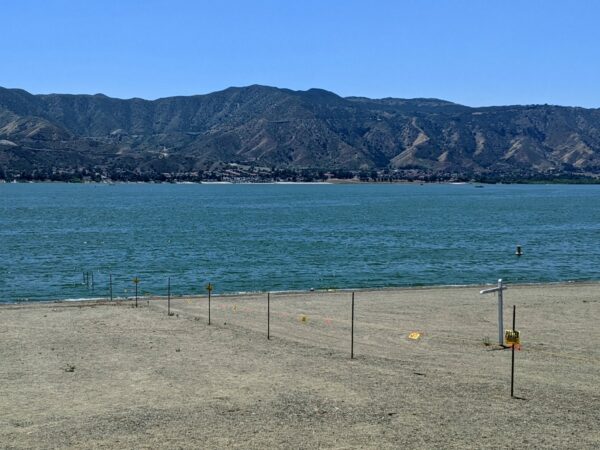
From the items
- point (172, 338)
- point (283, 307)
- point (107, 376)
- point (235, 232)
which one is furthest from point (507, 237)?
point (107, 376)

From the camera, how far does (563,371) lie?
888 inches

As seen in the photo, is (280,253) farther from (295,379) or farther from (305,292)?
(295,379)

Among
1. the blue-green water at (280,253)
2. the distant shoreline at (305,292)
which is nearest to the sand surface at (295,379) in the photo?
the distant shoreline at (305,292)

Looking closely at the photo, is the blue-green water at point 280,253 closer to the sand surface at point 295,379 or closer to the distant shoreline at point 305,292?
the distant shoreline at point 305,292

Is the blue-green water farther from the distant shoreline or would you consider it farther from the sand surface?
the sand surface

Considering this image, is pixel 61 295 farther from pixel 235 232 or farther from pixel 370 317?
pixel 235 232

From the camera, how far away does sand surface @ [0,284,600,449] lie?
1666 cm

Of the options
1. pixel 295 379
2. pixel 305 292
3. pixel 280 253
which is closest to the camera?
pixel 295 379

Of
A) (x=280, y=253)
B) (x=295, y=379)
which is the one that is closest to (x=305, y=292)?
(x=295, y=379)

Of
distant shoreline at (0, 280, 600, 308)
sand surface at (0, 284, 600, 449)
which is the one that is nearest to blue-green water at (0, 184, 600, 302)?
distant shoreline at (0, 280, 600, 308)

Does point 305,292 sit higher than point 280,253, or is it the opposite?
point 305,292

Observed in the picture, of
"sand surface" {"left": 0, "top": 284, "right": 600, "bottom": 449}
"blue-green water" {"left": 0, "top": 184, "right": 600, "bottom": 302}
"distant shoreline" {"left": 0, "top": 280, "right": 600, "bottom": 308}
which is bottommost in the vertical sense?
"blue-green water" {"left": 0, "top": 184, "right": 600, "bottom": 302}

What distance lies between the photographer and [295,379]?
70.5 feet

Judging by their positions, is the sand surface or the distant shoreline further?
the distant shoreline
